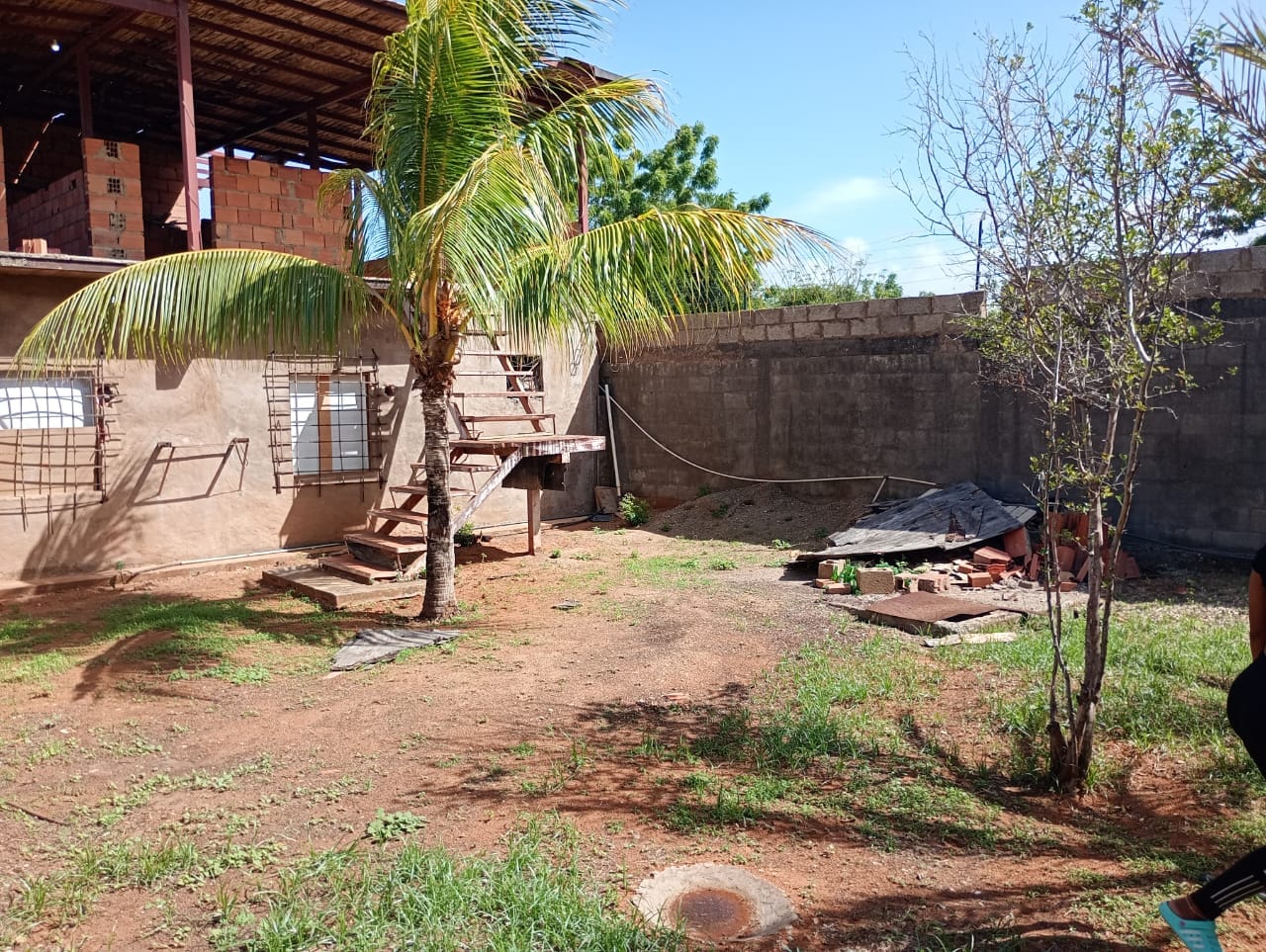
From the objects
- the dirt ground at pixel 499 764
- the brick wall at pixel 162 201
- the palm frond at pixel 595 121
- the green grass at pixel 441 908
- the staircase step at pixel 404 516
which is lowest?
the dirt ground at pixel 499 764

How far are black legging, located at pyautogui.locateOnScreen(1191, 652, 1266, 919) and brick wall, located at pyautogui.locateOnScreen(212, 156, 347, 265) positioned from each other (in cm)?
1078

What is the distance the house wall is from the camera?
8812mm

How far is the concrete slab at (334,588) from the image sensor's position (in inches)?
345

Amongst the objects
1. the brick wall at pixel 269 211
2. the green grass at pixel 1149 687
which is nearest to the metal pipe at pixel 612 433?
the brick wall at pixel 269 211

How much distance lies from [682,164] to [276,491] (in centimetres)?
1652

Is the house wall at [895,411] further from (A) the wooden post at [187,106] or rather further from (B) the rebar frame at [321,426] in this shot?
(A) the wooden post at [187,106]

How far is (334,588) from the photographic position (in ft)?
29.2

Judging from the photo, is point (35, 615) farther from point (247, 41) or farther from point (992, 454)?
point (992, 454)

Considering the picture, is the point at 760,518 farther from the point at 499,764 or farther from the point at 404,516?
the point at 499,764

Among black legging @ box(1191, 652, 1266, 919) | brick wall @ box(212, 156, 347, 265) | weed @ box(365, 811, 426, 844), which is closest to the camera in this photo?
black legging @ box(1191, 652, 1266, 919)

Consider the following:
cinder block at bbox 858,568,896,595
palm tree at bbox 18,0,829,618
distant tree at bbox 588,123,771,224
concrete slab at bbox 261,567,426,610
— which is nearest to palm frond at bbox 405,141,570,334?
palm tree at bbox 18,0,829,618

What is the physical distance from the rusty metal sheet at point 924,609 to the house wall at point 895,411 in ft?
7.17

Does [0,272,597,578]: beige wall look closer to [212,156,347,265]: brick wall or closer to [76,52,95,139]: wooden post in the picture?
[212,156,347,265]: brick wall

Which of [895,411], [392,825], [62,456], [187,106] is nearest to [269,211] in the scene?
[187,106]
